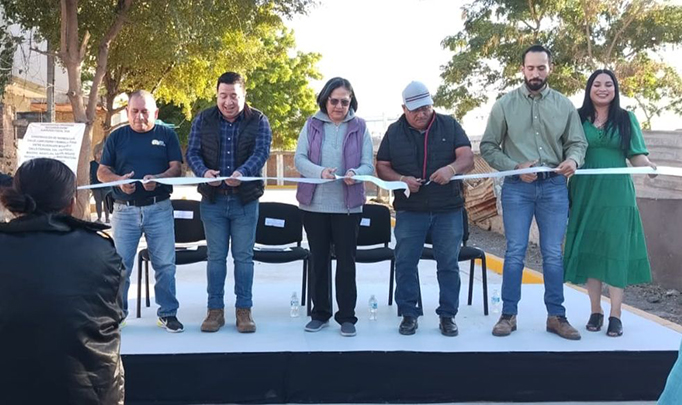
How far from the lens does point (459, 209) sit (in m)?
4.57

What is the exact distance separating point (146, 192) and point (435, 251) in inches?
82.0

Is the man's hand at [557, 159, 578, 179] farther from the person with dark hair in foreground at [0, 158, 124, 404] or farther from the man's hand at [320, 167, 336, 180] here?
the person with dark hair in foreground at [0, 158, 124, 404]

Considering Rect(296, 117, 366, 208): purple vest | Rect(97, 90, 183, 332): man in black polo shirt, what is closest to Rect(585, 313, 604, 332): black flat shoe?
Rect(296, 117, 366, 208): purple vest

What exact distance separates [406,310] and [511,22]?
1378 centimetres

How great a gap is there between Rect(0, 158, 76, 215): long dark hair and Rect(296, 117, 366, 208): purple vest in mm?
2264

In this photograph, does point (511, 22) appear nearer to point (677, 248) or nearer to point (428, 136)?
point (677, 248)

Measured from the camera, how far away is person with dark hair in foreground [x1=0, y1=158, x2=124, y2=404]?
2215mm

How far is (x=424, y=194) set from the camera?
4445 millimetres

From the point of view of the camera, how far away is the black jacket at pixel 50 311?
2.21 m

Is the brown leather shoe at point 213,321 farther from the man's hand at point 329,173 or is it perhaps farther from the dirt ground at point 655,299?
the dirt ground at point 655,299

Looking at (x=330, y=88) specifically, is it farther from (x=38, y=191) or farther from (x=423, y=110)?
(x=38, y=191)

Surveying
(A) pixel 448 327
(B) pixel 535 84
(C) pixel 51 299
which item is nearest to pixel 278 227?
(A) pixel 448 327

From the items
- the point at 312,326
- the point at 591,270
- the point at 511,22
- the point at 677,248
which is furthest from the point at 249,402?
the point at 511,22

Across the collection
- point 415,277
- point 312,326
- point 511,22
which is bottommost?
point 312,326
